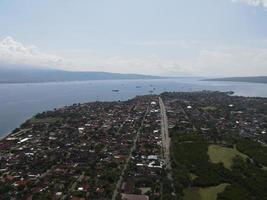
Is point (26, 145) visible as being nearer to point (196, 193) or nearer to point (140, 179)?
point (140, 179)

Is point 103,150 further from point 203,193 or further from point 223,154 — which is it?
point 203,193

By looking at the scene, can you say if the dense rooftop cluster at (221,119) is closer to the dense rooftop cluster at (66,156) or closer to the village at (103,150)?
the village at (103,150)

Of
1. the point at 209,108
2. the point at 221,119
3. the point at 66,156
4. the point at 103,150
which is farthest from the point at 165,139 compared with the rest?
the point at 209,108

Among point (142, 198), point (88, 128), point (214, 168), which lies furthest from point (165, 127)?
point (142, 198)

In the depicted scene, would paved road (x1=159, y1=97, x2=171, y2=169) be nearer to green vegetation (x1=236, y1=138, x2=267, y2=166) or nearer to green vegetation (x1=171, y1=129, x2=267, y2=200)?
green vegetation (x1=171, y1=129, x2=267, y2=200)

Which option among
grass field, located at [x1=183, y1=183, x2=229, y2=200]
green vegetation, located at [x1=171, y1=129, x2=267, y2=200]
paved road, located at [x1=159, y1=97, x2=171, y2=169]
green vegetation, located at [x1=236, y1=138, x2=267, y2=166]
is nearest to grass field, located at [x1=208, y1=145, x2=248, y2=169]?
green vegetation, located at [x1=171, y1=129, x2=267, y2=200]

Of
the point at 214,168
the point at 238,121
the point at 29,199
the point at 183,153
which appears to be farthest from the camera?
the point at 238,121

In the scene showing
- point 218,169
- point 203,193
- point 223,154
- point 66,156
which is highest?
point 218,169
